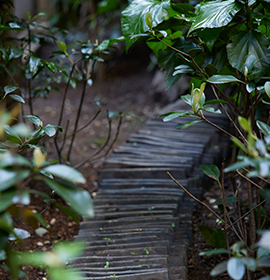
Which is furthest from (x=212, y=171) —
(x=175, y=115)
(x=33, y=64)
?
(x=33, y=64)

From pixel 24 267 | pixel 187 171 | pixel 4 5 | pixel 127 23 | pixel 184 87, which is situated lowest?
pixel 24 267

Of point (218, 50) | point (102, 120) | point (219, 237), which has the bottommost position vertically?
point (219, 237)

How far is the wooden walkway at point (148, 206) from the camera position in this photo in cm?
131

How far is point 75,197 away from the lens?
56 cm

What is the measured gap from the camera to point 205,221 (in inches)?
72.7

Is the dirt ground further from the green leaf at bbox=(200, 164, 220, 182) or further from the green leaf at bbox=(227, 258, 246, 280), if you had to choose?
the green leaf at bbox=(227, 258, 246, 280)

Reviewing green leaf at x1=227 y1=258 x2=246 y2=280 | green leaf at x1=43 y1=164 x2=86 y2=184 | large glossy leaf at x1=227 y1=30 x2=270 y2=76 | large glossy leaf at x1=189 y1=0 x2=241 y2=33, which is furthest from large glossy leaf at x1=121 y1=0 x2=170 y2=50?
green leaf at x1=227 y1=258 x2=246 y2=280

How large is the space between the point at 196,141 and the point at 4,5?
1572mm

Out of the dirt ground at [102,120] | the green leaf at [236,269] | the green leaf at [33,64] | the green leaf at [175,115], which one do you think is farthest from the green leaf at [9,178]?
the green leaf at [33,64]

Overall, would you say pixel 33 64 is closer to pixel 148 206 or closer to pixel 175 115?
pixel 175 115

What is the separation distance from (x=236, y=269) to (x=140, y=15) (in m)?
0.95

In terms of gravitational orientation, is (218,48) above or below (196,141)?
below

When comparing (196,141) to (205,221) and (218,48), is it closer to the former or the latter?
(205,221)

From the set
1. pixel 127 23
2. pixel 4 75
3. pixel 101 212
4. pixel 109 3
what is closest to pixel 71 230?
pixel 101 212
